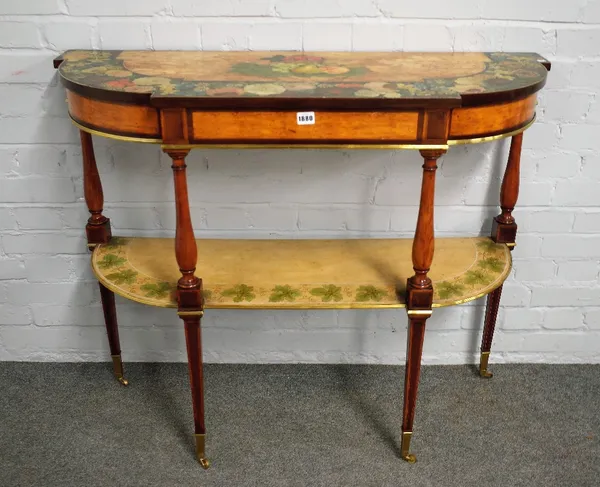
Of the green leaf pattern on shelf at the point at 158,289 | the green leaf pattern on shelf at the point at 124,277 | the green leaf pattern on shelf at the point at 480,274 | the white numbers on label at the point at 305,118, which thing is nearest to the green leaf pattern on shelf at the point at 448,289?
the green leaf pattern on shelf at the point at 480,274

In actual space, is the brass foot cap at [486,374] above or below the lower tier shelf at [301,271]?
below

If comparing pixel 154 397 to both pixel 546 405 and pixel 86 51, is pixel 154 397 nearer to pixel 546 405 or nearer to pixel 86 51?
pixel 86 51

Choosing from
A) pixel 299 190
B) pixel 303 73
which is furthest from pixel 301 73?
pixel 299 190

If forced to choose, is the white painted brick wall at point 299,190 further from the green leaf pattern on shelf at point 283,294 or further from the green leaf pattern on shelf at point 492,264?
the green leaf pattern on shelf at point 283,294

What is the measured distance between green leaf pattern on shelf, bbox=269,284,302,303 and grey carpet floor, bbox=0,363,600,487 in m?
0.53

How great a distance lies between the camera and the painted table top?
61.9 inches

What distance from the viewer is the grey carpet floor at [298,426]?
1972 millimetres

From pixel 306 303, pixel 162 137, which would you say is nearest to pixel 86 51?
pixel 162 137

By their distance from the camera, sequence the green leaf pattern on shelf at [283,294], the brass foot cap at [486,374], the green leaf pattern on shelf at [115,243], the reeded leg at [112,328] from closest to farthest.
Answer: the green leaf pattern on shelf at [283,294]
the green leaf pattern on shelf at [115,243]
the reeded leg at [112,328]
the brass foot cap at [486,374]

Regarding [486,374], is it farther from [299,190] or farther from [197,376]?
[197,376]

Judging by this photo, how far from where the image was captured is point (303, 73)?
173 centimetres

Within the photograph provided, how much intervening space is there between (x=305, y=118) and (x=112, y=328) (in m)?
1.15

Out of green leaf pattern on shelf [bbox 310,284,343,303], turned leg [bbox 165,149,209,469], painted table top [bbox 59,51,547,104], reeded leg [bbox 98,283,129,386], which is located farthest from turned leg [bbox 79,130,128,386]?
green leaf pattern on shelf [bbox 310,284,343,303]

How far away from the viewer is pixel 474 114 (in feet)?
5.18
